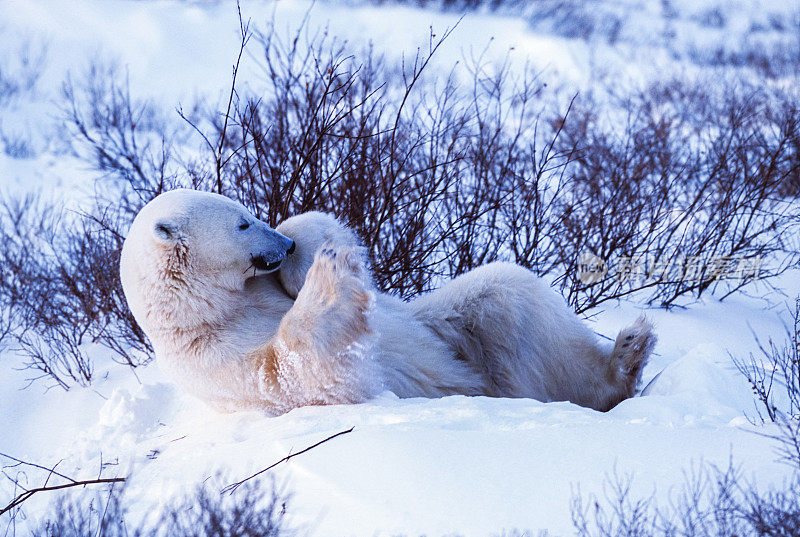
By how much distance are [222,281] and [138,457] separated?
58 cm

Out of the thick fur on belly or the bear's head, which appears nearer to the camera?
the bear's head

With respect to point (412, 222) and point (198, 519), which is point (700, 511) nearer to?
point (198, 519)

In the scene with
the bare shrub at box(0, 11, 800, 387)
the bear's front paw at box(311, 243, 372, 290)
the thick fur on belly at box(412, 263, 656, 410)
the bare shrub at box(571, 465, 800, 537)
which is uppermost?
the bare shrub at box(0, 11, 800, 387)

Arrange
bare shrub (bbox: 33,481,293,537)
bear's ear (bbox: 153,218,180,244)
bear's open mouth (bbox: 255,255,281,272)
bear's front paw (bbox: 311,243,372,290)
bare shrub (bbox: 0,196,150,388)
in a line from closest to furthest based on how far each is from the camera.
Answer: bare shrub (bbox: 33,481,293,537), bear's front paw (bbox: 311,243,372,290), bear's ear (bbox: 153,218,180,244), bear's open mouth (bbox: 255,255,281,272), bare shrub (bbox: 0,196,150,388)

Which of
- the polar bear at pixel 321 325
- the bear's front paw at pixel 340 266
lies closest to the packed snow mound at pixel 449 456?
the polar bear at pixel 321 325

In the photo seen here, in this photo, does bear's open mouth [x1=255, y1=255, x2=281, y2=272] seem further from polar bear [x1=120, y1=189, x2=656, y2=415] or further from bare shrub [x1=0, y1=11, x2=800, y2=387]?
bare shrub [x1=0, y1=11, x2=800, y2=387]

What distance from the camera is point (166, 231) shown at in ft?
7.19

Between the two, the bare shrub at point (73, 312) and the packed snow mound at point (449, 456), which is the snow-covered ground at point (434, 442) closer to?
the packed snow mound at point (449, 456)

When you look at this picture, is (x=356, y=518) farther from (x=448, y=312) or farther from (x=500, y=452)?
(x=448, y=312)

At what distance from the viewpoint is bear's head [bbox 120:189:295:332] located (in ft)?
7.24

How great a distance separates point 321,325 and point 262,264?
0.37m

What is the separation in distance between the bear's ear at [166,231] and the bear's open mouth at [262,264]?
0.24m

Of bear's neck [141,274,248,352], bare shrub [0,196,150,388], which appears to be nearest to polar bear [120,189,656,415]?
bear's neck [141,274,248,352]

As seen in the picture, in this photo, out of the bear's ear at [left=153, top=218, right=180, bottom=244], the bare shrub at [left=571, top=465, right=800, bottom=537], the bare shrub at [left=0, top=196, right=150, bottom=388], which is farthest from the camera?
the bare shrub at [left=0, top=196, right=150, bottom=388]
